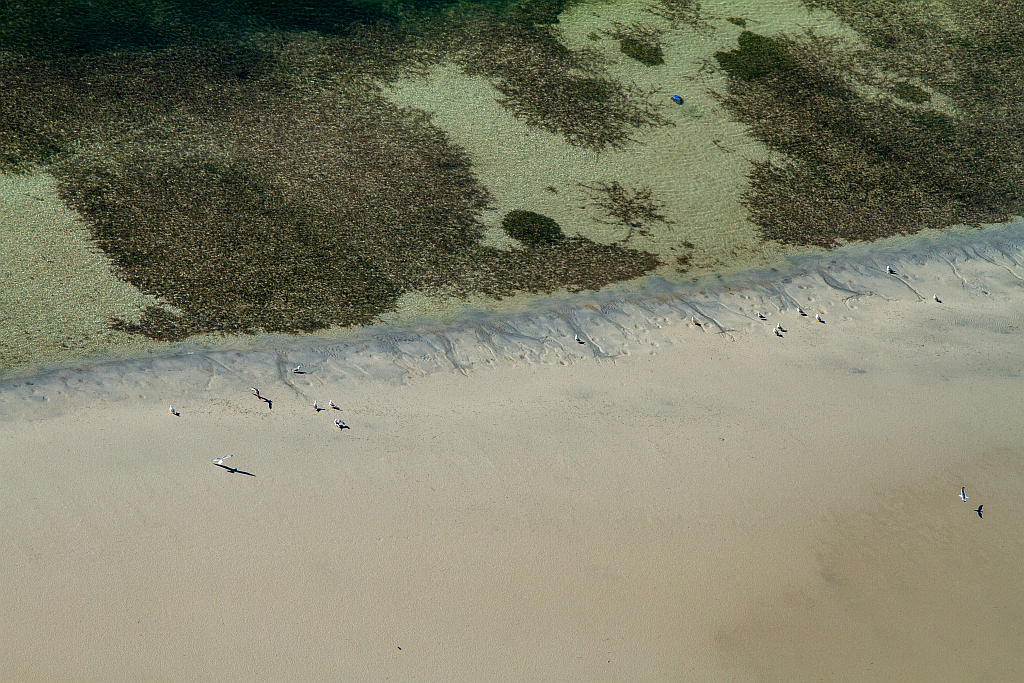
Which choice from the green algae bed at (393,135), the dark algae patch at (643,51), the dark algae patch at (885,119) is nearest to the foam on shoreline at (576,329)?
the green algae bed at (393,135)

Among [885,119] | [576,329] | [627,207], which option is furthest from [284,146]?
[885,119]

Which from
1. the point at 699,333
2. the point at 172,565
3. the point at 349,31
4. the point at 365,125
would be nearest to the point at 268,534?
the point at 172,565

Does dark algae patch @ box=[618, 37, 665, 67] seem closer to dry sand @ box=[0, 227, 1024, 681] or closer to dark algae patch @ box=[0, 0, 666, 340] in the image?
dark algae patch @ box=[0, 0, 666, 340]

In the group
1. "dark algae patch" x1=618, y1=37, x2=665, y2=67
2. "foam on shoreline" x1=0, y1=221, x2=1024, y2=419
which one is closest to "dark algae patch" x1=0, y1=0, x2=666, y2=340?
"foam on shoreline" x1=0, y1=221, x2=1024, y2=419

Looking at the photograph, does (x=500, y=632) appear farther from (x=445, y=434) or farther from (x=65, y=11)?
(x=65, y=11)

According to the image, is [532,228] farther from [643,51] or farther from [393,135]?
[643,51]
